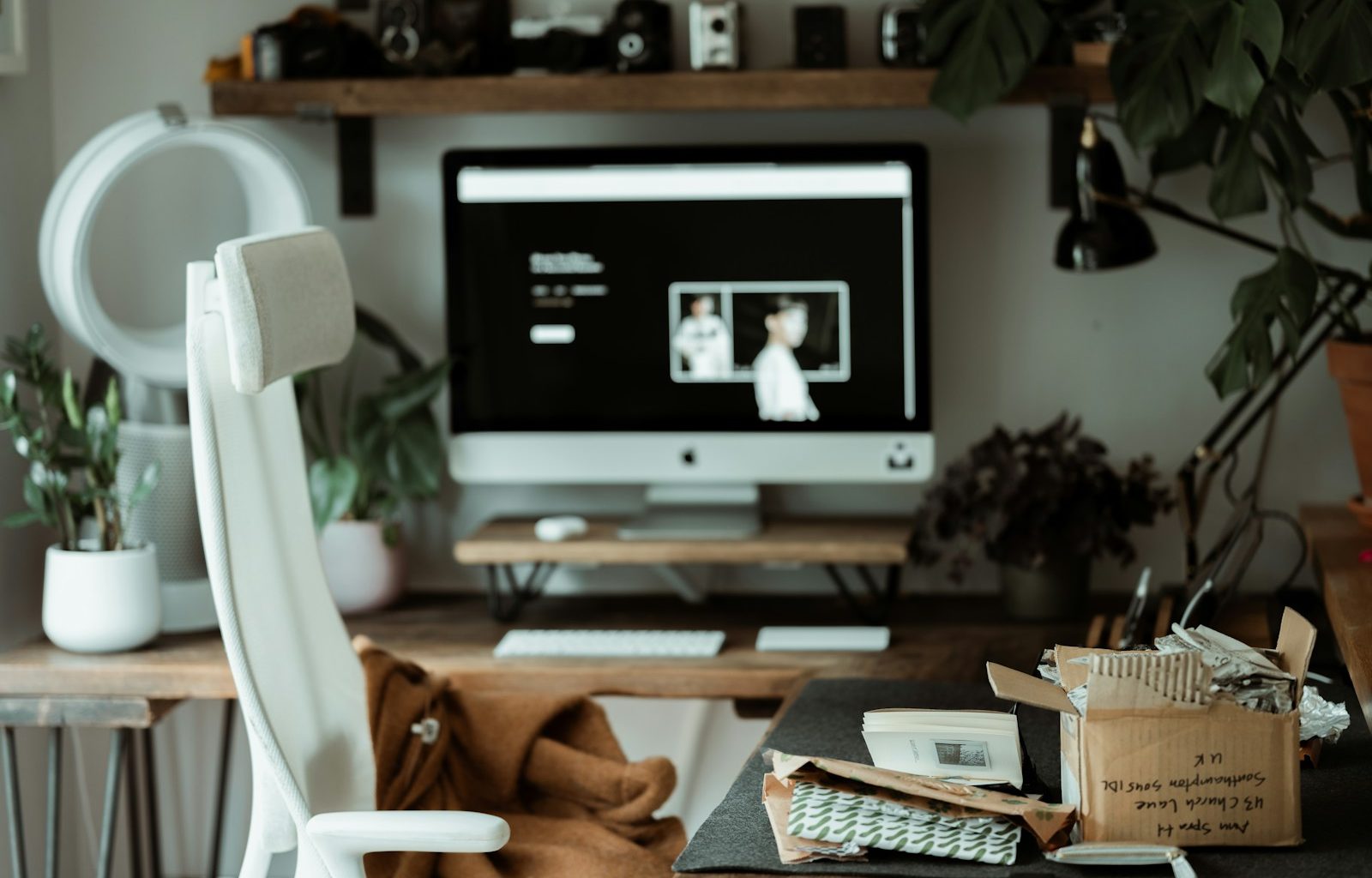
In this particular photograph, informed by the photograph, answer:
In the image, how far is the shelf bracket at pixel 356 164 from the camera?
250cm

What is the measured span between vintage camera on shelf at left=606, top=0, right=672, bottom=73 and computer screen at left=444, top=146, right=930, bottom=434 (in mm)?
153

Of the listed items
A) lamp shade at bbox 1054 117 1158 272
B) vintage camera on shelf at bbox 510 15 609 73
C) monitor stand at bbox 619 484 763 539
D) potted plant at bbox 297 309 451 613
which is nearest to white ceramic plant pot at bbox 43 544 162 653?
potted plant at bbox 297 309 451 613

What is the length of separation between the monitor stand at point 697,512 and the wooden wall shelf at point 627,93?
1.82ft

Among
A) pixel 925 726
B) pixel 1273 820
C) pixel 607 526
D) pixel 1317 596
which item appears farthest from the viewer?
pixel 607 526

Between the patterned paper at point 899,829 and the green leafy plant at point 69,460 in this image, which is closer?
the patterned paper at point 899,829

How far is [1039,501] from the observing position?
85.7 inches

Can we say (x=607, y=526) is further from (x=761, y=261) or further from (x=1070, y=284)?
(x=1070, y=284)

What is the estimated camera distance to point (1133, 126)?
198 cm

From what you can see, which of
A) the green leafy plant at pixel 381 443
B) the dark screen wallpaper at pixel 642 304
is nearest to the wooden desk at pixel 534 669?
the green leafy plant at pixel 381 443

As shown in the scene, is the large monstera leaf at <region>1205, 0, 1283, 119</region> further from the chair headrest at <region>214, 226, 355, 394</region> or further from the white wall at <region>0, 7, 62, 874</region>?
the white wall at <region>0, 7, 62, 874</region>

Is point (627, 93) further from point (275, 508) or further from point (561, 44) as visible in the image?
point (275, 508)

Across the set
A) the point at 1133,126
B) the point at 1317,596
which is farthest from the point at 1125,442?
the point at 1133,126

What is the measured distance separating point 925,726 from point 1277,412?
1273 millimetres

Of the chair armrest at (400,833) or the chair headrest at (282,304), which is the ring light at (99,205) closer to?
Result: the chair headrest at (282,304)
